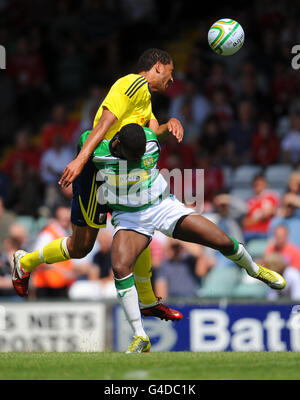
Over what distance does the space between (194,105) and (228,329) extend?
556 cm

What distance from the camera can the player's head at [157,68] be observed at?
331 inches

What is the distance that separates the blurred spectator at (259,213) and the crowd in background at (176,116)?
0.02 meters

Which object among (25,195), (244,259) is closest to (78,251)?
(244,259)

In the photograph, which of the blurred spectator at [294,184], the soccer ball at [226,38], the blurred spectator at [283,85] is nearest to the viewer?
the soccer ball at [226,38]

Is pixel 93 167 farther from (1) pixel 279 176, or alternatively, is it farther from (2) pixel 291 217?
(1) pixel 279 176

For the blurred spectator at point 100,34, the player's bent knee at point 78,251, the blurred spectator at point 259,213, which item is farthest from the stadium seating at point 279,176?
the player's bent knee at point 78,251

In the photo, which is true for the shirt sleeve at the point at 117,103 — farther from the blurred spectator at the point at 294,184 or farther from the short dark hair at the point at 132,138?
the blurred spectator at the point at 294,184

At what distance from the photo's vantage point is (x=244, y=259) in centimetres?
850

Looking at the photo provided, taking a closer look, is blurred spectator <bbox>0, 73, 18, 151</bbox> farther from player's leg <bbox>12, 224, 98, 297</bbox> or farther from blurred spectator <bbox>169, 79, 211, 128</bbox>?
player's leg <bbox>12, 224, 98, 297</bbox>

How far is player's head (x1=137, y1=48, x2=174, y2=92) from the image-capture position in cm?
841

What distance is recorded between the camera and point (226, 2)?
67.4 feet

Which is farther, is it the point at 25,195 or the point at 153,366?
the point at 25,195

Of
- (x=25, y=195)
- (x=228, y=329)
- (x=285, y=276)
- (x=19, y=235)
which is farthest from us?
(x=25, y=195)

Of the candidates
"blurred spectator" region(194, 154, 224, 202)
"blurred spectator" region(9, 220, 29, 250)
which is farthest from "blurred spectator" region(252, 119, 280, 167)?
"blurred spectator" region(9, 220, 29, 250)
